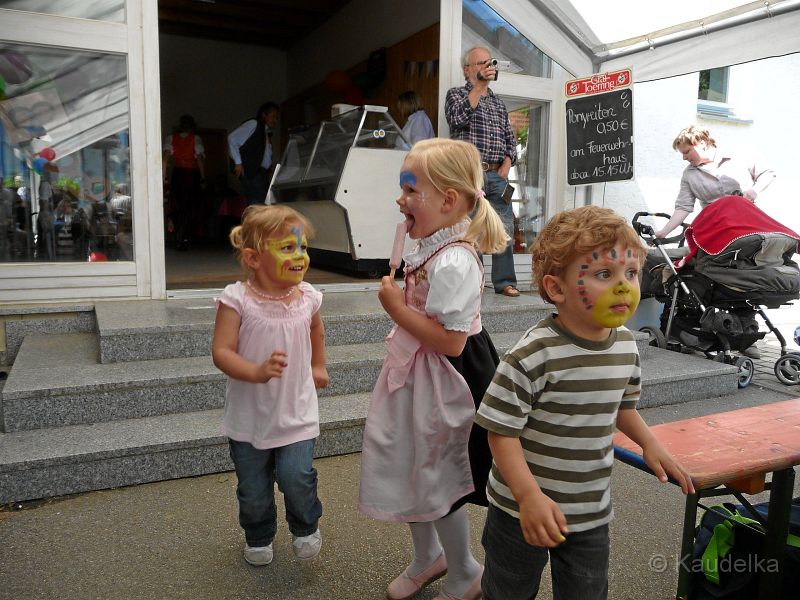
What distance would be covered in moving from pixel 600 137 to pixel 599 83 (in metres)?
0.47

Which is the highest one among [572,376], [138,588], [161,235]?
[161,235]

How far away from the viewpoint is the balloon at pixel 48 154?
4559 millimetres

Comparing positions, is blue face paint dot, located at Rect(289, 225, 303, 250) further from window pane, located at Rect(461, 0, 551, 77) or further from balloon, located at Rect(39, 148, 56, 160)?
window pane, located at Rect(461, 0, 551, 77)

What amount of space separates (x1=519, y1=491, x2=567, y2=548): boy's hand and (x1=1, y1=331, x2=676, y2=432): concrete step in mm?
2454

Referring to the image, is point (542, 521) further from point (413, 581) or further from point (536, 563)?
point (413, 581)

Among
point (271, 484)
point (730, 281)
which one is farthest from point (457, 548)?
point (730, 281)

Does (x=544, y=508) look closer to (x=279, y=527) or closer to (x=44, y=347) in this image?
(x=279, y=527)

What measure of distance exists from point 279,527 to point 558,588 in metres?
1.40

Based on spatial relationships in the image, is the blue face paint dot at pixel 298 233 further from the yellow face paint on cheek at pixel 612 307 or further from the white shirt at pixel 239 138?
the white shirt at pixel 239 138

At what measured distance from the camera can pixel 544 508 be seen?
4.65ft

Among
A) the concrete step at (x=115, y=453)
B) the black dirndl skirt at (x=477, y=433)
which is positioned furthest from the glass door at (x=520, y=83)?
the black dirndl skirt at (x=477, y=433)

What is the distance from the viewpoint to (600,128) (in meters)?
5.92

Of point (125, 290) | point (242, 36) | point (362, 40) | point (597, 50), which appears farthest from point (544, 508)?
point (242, 36)

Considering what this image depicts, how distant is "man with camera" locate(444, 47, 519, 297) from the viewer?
5500mm
